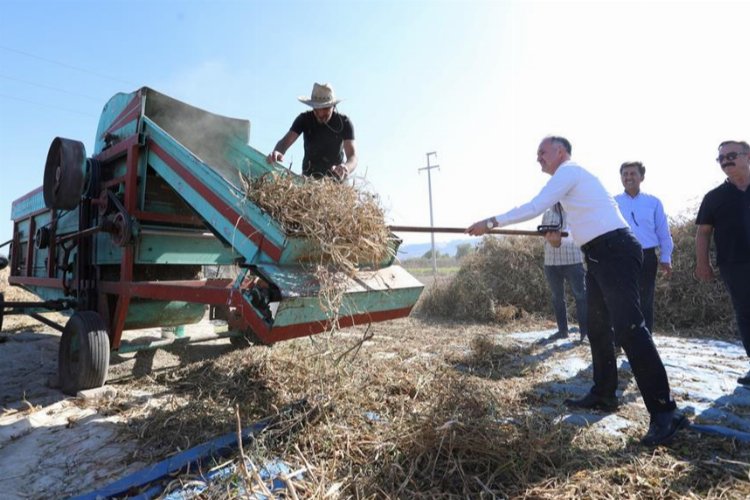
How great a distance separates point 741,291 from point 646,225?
1.00 metres

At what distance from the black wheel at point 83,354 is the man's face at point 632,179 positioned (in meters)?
5.18

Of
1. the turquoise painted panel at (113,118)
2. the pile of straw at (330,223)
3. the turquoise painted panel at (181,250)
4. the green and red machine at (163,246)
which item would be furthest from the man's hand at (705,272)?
the turquoise painted panel at (113,118)

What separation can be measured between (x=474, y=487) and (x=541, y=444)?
0.46 m

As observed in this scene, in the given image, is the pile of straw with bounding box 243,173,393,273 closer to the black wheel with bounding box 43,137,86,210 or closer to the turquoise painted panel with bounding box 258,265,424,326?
the turquoise painted panel with bounding box 258,265,424,326

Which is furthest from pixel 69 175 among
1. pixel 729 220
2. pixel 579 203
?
pixel 729 220

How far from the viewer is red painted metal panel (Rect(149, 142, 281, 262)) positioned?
2443 mm

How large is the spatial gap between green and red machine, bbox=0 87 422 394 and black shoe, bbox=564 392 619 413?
1477 mm

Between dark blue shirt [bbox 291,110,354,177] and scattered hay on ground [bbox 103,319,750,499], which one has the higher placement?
dark blue shirt [bbox 291,110,354,177]

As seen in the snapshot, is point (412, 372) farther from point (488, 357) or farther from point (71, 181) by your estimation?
point (71, 181)

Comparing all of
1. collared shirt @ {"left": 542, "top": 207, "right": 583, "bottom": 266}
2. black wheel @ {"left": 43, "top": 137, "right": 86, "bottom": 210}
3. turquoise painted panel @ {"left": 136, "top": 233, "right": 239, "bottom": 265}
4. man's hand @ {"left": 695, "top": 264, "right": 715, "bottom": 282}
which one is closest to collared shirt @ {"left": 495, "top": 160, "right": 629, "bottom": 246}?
man's hand @ {"left": 695, "top": 264, "right": 715, "bottom": 282}

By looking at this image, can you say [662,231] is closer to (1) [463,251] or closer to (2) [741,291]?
(2) [741,291]

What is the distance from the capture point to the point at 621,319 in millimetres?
2678

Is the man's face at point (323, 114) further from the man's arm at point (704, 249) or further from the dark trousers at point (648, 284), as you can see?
the man's arm at point (704, 249)

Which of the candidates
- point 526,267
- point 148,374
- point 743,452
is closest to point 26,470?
point 148,374
